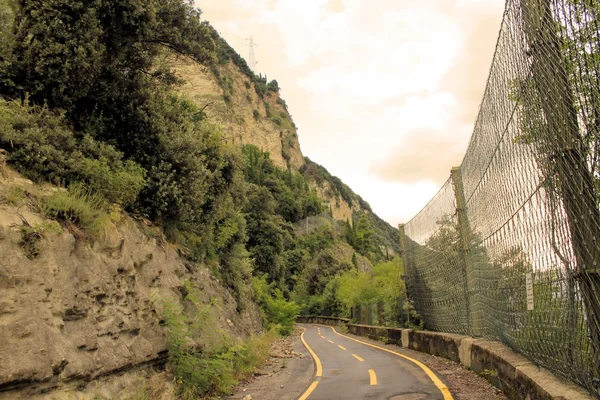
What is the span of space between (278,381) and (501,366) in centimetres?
583

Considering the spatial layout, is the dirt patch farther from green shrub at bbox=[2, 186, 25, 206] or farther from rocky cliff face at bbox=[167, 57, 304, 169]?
rocky cliff face at bbox=[167, 57, 304, 169]

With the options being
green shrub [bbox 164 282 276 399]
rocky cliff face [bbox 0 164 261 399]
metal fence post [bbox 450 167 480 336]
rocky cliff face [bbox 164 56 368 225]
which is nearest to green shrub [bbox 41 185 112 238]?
rocky cliff face [bbox 0 164 261 399]

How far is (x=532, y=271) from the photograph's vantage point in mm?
5352

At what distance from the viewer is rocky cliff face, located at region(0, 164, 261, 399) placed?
5777 mm

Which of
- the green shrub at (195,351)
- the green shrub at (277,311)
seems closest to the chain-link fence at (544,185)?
the green shrub at (195,351)

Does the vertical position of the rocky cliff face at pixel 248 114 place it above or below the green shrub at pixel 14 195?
above

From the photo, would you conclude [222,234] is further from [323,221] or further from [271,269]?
[323,221]

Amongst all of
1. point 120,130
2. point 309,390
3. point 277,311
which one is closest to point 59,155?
point 120,130

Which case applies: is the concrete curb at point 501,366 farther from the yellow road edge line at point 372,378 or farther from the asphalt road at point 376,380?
the yellow road edge line at point 372,378

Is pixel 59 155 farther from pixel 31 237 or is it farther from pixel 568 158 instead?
pixel 568 158

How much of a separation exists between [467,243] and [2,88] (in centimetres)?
1083

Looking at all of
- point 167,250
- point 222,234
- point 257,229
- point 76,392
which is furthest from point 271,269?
point 76,392

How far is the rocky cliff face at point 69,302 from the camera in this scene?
227 inches

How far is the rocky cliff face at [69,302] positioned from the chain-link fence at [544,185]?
19.8ft
